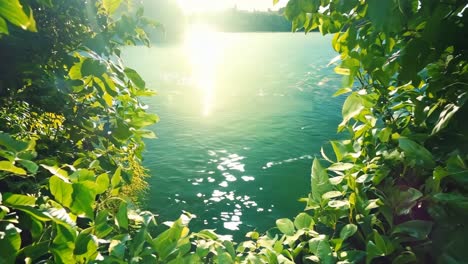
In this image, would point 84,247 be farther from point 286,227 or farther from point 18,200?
point 286,227

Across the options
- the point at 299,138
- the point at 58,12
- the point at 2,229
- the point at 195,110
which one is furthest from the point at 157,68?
the point at 2,229

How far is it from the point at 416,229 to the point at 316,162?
89 centimetres

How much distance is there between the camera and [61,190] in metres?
1.21

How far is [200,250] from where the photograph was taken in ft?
6.31

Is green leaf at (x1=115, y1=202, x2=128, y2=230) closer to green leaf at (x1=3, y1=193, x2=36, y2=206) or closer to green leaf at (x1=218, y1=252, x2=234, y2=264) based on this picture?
green leaf at (x1=218, y1=252, x2=234, y2=264)

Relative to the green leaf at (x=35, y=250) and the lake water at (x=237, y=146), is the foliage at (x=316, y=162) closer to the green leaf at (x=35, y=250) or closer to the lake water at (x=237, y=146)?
the green leaf at (x=35, y=250)

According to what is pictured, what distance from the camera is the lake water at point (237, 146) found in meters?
8.20

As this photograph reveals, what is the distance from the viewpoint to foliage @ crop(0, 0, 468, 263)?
1.29 metres

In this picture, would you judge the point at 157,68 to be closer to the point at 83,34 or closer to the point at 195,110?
the point at 195,110

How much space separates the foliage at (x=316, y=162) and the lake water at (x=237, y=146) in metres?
5.18

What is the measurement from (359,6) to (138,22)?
1.60 meters

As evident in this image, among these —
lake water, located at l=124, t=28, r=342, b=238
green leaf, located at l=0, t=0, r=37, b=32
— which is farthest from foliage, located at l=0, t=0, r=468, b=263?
lake water, located at l=124, t=28, r=342, b=238

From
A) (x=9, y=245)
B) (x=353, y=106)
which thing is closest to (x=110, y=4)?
(x=9, y=245)

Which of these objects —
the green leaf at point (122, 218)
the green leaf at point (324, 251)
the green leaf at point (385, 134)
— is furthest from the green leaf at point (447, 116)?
the green leaf at point (122, 218)
